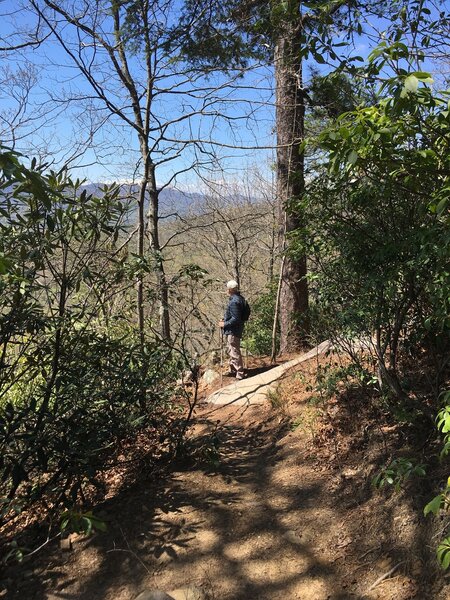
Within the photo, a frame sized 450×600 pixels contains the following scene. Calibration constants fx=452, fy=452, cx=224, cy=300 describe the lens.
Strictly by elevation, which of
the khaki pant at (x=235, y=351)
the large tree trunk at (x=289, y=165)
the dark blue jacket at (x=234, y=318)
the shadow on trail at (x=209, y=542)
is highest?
the large tree trunk at (x=289, y=165)

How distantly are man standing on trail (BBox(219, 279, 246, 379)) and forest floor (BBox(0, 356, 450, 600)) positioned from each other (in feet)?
9.56

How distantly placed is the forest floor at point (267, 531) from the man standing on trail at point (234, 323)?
2.91m

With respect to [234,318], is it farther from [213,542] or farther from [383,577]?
[383,577]

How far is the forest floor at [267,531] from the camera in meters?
2.78

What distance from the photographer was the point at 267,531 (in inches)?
132

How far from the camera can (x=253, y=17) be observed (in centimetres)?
622

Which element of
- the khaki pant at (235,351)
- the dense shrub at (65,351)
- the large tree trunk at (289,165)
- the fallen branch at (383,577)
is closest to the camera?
the fallen branch at (383,577)

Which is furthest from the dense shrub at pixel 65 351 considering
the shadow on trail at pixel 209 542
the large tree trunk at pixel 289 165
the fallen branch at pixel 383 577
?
the large tree trunk at pixel 289 165

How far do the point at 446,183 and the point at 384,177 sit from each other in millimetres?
551

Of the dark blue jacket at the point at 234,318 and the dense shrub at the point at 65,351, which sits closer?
the dense shrub at the point at 65,351

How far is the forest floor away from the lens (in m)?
2.78

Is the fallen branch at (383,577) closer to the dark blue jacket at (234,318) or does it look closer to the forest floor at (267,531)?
the forest floor at (267,531)

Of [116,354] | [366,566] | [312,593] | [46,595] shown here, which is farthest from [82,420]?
[366,566]

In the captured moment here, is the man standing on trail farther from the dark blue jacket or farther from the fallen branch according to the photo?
the fallen branch
